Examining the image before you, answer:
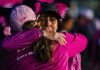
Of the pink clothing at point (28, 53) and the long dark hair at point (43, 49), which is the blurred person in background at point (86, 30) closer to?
the pink clothing at point (28, 53)

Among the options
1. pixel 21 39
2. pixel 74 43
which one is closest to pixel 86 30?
pixel 74 43


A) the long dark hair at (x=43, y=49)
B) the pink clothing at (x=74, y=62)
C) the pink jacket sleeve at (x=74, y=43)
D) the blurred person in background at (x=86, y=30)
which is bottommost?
the blurred person in background at (x=86, y=30)

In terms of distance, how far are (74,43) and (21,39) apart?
2.32 ft

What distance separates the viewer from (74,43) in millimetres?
8039

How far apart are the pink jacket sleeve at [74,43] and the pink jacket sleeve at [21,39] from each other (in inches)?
18.3

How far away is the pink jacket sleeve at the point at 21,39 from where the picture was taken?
299 inches

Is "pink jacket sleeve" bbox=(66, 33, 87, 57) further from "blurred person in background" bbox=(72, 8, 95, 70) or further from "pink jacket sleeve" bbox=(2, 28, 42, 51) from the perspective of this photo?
"blurred person in background" bbox=(72, 8, 95, 70)

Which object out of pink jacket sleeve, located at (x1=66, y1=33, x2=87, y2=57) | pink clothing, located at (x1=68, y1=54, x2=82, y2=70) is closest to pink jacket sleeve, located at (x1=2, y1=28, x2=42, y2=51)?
pink jacket sleeve, located at (x1=66, y1=33, x2=87, y2=57)

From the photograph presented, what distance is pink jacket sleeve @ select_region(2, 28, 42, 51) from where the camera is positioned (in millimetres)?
7605

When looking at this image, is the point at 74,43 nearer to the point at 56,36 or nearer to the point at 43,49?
the point at 56,36

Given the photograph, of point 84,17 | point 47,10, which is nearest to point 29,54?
point 47,10

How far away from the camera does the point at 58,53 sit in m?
7.68

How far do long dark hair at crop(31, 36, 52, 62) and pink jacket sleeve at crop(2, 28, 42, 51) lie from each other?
65 mm

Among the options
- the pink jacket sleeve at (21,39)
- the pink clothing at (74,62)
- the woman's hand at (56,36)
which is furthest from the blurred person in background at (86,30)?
the pink jacket sleeve at (21,39)
